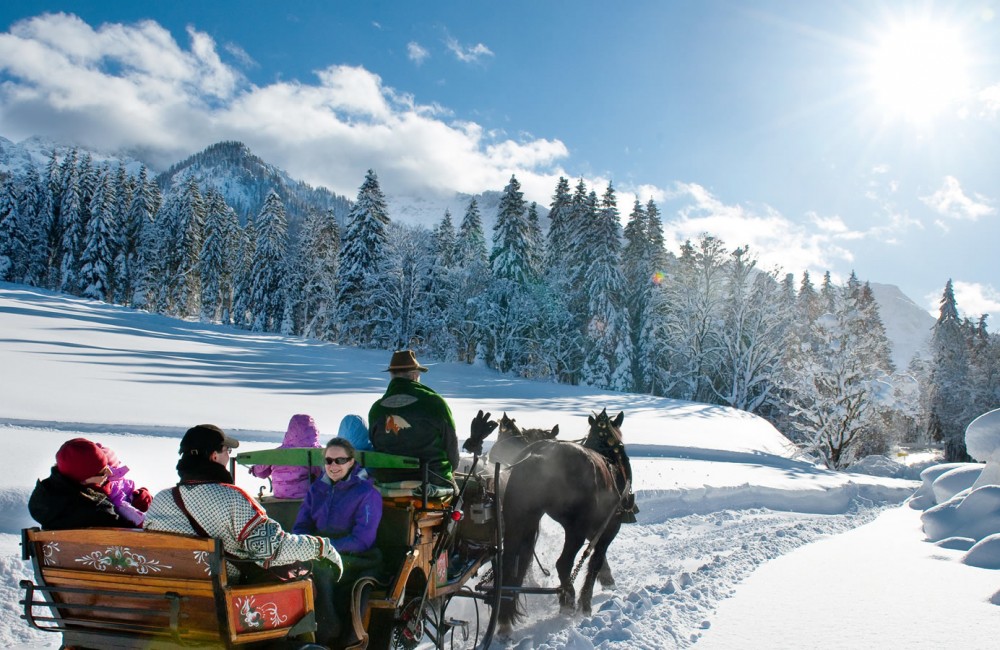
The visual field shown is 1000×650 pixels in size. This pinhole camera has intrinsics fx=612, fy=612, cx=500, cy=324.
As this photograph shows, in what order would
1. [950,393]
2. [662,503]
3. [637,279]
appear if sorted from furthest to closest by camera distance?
[950,393] < [637,279] < [662,503]

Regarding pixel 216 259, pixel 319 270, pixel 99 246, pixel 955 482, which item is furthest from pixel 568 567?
pixel 216 259

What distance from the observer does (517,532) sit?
5.81 m

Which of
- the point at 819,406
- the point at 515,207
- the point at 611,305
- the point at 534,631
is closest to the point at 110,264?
the point at 515,207

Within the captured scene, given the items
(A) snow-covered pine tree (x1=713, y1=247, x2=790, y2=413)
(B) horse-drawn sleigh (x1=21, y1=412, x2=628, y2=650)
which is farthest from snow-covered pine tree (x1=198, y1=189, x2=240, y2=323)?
(B) horse-drawn sleigh (x1=21, y1=412, x2=628, y2=650)

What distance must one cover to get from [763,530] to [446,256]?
3878 cm

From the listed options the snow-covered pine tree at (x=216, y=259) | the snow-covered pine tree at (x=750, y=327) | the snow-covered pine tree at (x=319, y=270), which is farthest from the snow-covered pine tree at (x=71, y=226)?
the snow-covered pine tree at (x=750, y=327)

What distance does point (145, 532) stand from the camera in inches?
112

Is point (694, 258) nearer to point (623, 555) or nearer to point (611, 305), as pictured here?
point (611, 305)

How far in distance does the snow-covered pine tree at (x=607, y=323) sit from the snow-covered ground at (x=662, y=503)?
12.1 metres

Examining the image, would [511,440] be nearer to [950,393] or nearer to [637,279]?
[637,279]

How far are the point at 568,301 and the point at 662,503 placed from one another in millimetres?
29635

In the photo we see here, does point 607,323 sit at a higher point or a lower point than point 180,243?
lower

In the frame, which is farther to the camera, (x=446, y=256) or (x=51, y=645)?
(x=446, y=256)

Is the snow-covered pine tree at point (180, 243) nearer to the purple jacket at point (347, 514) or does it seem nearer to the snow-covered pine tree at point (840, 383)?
the snow-covered pine tree at point (840, 383)
